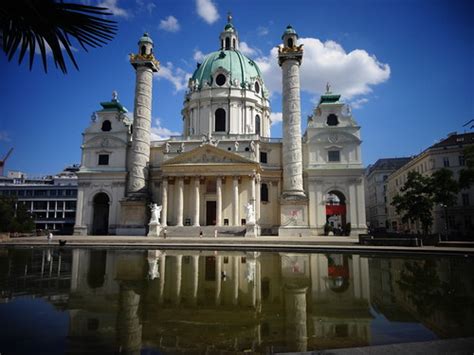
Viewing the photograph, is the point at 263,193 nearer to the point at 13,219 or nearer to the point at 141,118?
the point at 141,118

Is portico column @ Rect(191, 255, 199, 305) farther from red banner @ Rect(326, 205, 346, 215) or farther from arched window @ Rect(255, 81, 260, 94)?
arched window @ Rect(255, 81, 260, 94)

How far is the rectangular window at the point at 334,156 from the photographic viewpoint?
45.8m

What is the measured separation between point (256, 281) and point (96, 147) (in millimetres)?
44052

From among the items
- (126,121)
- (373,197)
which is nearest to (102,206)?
(126,121)

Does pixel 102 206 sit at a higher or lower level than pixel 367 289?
higher

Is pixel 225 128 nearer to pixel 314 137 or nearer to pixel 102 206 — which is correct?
pixel 314 137

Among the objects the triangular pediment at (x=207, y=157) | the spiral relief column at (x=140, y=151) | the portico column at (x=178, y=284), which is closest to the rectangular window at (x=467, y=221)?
the triangular pediment at (x=207, y=157)

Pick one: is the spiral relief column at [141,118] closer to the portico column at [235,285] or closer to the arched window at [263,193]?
the arched window at [263,193]

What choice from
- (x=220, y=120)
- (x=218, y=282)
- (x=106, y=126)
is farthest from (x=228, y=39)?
(x=218, y=282)

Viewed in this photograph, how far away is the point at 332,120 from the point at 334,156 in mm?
5311

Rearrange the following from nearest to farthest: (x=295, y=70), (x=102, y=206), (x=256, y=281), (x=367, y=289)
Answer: (x=367, y=289) → (x=256, y=281) → (x=295, y=70) → (x=102, y=206)

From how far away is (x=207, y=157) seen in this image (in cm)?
4359

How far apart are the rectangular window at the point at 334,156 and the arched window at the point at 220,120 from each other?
16766mm

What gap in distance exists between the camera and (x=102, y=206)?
168 feet
